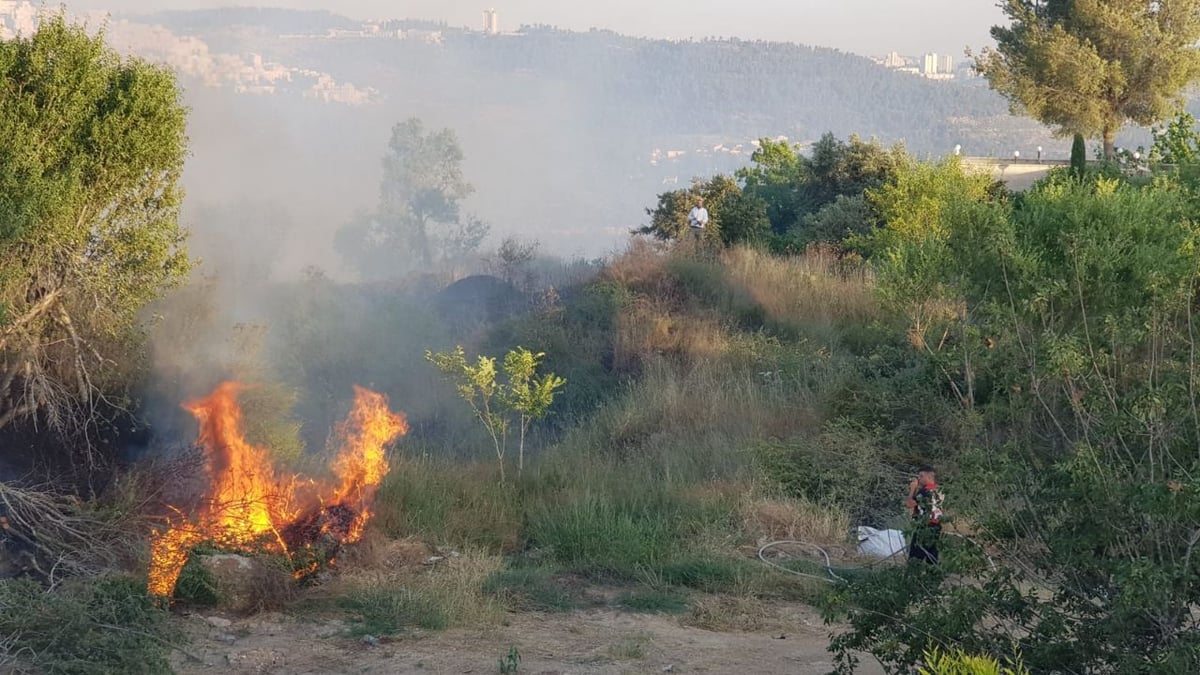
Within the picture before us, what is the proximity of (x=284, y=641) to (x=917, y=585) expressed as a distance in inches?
173

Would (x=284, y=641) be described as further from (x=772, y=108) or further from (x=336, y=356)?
(x=772, y=108)

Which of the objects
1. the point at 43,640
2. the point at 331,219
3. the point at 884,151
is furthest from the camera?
the point at 331,219

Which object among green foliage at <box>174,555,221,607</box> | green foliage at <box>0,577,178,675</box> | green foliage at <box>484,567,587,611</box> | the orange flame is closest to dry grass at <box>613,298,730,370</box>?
the orange flame

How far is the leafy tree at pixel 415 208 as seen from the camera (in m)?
66.0

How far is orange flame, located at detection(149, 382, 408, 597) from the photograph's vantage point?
9.37 m

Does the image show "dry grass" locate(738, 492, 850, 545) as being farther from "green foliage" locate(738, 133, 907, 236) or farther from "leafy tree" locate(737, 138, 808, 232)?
"leafy tree" locate(737, 138, 808, 232)

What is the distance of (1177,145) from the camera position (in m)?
23.7

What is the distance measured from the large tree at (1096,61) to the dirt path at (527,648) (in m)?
29.0

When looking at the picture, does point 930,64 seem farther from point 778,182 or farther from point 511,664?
point 511,664

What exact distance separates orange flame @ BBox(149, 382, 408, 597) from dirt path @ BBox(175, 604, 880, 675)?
0.73 metres

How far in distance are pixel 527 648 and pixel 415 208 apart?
209 ft

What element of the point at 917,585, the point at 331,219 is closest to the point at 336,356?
the point at 917,585

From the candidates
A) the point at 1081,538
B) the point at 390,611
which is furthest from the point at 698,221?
the point at 1081,538

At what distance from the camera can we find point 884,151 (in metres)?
30.1
